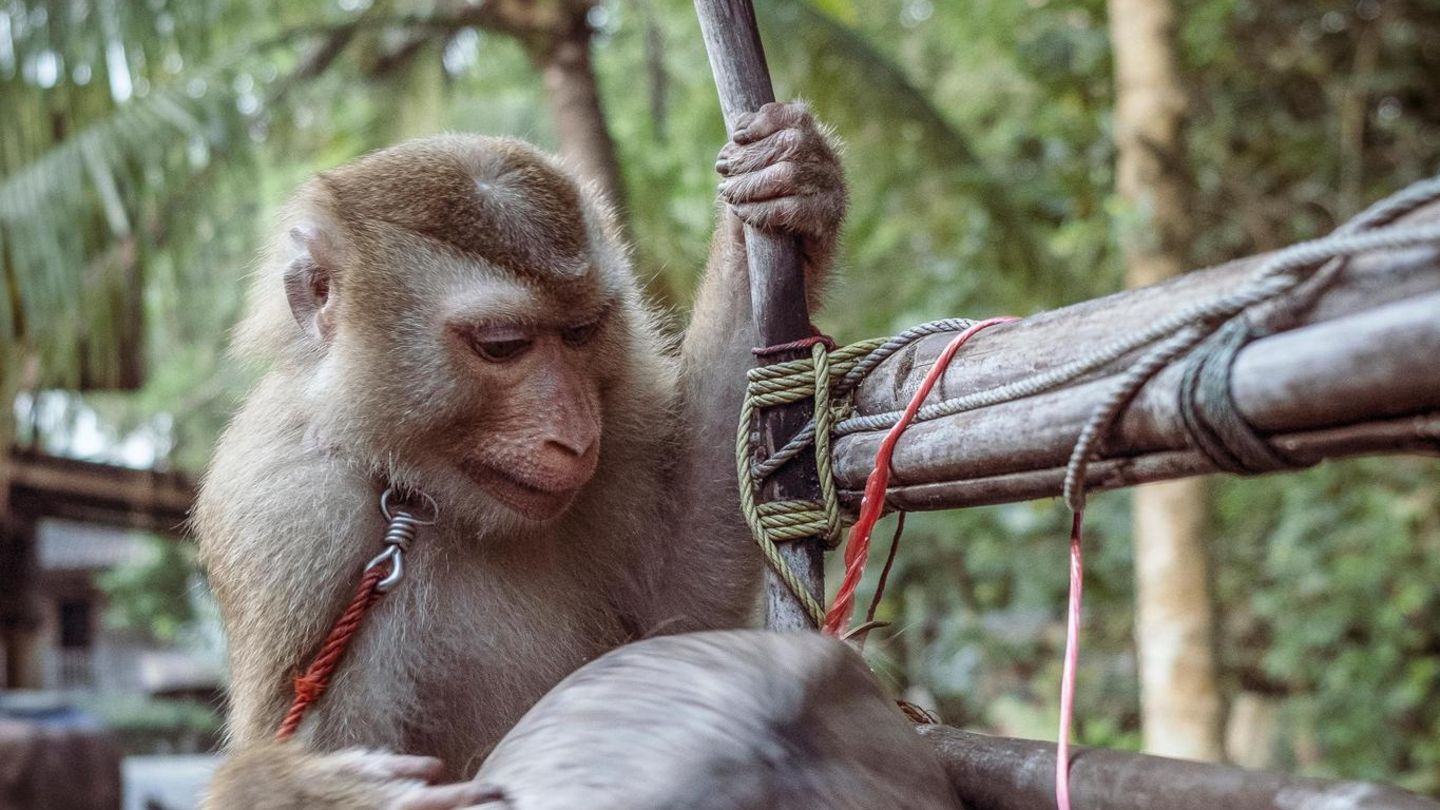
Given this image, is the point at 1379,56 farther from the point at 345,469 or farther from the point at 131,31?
the point at 345,469

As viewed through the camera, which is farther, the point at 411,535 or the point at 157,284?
the point at 157,284

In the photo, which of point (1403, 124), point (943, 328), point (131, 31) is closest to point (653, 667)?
point (943, 328)

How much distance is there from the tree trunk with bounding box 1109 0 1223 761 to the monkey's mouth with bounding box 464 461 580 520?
406 cm

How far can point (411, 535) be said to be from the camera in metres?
2.25

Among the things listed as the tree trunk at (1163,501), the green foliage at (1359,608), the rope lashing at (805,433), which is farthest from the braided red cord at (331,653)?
the green foliage at (1359,608)

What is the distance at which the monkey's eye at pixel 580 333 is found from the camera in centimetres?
239

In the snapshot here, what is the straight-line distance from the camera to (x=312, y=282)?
8.04ft

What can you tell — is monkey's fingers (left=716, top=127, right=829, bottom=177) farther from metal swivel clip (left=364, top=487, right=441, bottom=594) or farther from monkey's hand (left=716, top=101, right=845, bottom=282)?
metal swivel clip (left=364, top=487, right=441, bottom=594)

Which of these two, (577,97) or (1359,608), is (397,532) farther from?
(1359,608)

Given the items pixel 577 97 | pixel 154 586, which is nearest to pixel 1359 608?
pixel 577 97

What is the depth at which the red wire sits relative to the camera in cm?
166

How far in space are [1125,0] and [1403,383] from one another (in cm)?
570

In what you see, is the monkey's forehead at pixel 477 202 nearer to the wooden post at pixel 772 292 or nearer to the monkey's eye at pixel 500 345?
the monkey's eye at pixel 500 345

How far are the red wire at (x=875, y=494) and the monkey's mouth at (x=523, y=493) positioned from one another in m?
0.59
